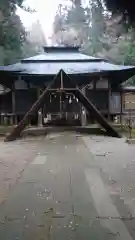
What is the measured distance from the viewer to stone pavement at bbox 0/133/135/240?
148 inches

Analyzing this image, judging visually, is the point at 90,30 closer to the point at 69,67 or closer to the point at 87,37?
the point at 87,37

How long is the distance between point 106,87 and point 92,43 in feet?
72.6

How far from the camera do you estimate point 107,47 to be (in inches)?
1601

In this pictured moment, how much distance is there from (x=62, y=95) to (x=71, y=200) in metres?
14.4

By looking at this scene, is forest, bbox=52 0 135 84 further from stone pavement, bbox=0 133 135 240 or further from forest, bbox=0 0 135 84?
stone pavement, bbox=0 133 135 240

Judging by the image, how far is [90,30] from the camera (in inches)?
1692

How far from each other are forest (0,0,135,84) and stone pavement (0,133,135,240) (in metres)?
2.44

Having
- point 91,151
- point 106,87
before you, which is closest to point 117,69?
point 106,87

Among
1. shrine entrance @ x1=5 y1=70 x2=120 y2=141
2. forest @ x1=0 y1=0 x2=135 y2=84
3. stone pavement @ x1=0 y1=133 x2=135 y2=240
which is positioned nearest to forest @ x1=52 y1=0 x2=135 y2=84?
forest @ x1=0 y1=0 x2=135 y2=84

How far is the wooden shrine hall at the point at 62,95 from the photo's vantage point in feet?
63.1

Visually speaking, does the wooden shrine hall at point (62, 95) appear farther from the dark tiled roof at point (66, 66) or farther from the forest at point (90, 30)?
the forest at point (90, 30)

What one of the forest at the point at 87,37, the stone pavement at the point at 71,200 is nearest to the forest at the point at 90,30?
the forest at the point at 87,37

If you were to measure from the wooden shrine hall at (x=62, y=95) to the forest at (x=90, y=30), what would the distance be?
2.03m

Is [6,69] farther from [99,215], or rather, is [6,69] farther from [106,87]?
[99,215]
